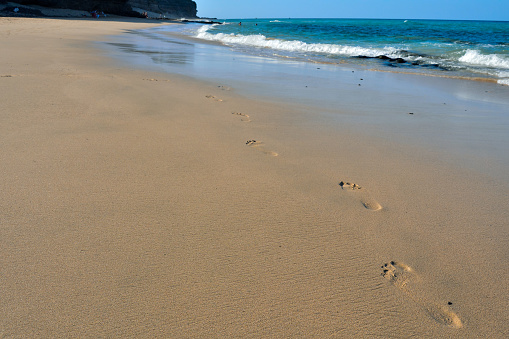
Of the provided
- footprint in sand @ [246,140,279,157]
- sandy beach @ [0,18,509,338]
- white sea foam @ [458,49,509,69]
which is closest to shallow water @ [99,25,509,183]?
sandy beach @ [0,18,509,338]

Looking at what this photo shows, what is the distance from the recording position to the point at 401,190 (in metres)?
2.33

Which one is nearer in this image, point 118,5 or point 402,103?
point 402,103

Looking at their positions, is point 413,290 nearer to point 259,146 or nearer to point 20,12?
point 259,146

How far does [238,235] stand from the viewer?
5.74 ft

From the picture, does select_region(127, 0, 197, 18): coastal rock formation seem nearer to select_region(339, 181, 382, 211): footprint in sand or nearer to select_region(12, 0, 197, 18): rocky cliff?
select_region(12, 0, 197, 18): rocky cliff

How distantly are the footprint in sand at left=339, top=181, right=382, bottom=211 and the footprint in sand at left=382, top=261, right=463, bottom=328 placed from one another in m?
0.52

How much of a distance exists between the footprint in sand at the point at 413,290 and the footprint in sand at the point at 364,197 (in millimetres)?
520

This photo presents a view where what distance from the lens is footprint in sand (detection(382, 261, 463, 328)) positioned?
133 centimetres

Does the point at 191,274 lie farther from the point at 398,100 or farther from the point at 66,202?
the point at 398,100

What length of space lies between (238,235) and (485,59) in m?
12.7

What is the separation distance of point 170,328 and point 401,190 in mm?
1761

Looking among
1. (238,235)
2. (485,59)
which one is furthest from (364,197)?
(485,59)

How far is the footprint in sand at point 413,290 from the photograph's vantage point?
1.33 metres

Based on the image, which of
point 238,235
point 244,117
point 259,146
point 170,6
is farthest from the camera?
point 170,6
